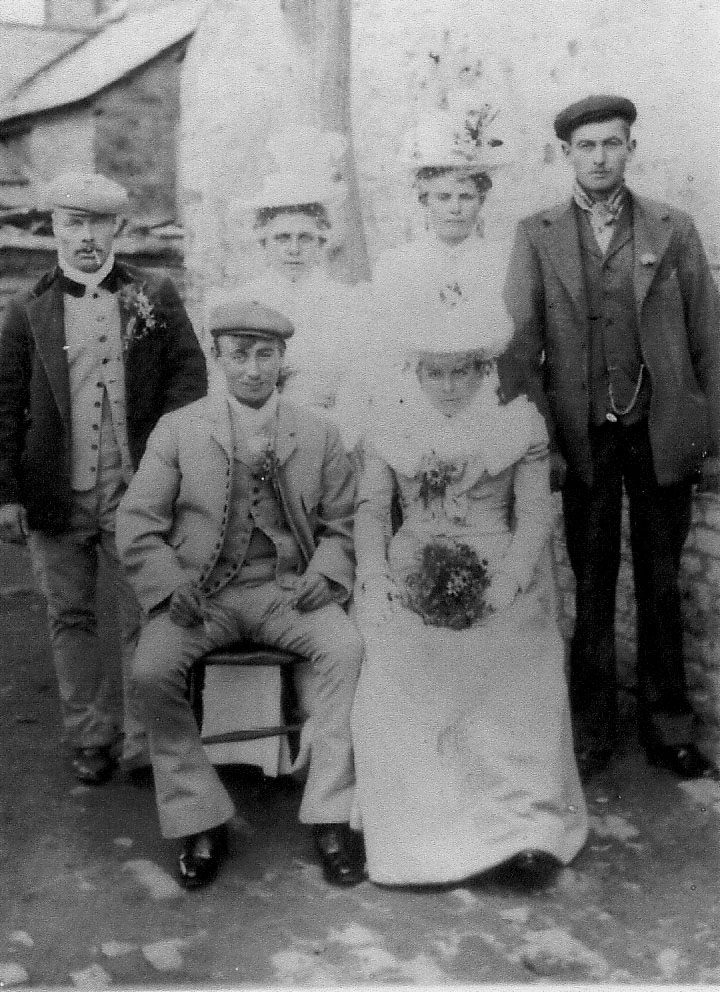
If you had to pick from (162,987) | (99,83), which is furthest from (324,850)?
(99,83)

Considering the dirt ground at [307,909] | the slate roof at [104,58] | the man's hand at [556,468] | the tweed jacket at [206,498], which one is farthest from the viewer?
the slate roof at [104,58]

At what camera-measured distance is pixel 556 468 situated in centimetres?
374

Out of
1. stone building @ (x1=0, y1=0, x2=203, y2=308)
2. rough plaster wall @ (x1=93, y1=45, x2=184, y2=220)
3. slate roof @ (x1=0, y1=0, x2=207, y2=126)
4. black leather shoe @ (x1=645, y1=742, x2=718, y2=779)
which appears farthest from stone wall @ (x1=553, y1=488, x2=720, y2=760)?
slate roof @ (x1=0, y1=0, x2=207, y2=126)

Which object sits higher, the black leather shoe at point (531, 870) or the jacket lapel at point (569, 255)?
the jacket lapel at point (569, 255)

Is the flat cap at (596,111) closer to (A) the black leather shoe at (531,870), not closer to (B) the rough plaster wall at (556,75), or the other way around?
(B) the rough plaster wall at (556,75)

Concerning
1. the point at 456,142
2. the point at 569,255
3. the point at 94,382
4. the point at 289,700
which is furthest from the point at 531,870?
the point at 456,142

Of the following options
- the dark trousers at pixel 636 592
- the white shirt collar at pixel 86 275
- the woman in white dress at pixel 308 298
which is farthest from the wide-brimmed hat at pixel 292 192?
the dark trousers at pixel 636 592

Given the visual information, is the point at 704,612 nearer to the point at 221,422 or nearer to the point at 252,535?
the point at 252,535

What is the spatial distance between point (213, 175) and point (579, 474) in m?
2.75

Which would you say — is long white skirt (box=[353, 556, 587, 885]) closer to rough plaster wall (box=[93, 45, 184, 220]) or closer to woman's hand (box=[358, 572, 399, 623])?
woman's hand (box=[358, 572, 399, 623])

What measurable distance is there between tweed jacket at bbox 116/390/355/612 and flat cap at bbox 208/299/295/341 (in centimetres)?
27

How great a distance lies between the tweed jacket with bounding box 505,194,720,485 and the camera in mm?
3645

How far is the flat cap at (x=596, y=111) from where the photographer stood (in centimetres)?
353

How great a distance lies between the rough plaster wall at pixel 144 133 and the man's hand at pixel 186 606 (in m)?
2.68
